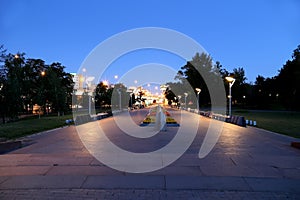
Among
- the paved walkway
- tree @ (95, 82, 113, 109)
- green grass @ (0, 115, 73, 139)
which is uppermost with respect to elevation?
tree @ (95, 82, 113, 109)

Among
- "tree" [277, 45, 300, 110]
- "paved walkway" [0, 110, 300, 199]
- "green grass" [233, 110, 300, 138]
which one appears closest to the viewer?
"paved walkway" [0, 110, 300, 199]

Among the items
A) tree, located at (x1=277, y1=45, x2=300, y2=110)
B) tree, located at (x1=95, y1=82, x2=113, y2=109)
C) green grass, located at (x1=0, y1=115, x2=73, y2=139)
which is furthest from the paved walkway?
tree, located at (x1=95, y1=82, x2=113, y2=109)

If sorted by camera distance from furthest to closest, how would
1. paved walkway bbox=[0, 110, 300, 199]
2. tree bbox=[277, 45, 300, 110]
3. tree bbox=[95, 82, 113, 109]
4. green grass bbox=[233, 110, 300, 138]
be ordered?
tree bbox=[95, 82, 113, 109], tree bbox=[277, 45, 300, 110], green grass bbox=[233, 110, 300, 138], paved walkway bbox=[0, 110, 300, 199]

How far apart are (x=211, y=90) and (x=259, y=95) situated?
17049 mm

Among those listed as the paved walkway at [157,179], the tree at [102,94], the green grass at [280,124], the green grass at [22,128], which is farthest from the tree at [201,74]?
the paved walkway at [157,179]

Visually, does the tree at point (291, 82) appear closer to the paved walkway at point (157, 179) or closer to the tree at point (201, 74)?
the tree at point (201, 74)

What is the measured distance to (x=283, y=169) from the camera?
7191 mm

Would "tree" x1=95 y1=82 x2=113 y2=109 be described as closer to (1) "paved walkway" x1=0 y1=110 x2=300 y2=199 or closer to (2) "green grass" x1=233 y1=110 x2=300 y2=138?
(2) "green grass" x1=233 y1=110 x2=300 y2=138

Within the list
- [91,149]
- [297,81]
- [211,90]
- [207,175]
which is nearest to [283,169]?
[207,175]

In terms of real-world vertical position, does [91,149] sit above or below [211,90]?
below

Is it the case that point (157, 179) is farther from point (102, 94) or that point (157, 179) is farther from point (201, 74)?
point (201, 74)

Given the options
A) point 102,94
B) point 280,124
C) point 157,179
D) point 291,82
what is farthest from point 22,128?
point 291,82

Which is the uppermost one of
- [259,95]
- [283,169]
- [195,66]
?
[195,66]

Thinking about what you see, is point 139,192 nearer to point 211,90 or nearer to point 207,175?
point 207,175
